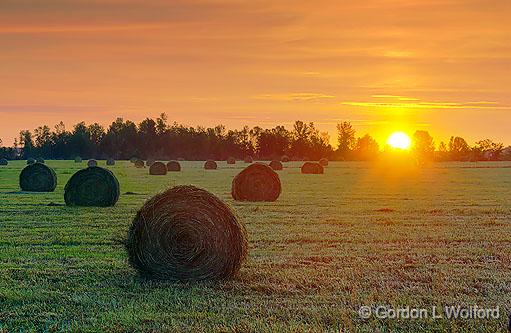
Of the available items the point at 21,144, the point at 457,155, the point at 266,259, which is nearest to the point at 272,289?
the point at 266,259

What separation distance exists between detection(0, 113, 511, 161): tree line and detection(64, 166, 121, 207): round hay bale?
312 feet

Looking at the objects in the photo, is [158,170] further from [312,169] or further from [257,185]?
[257,185]

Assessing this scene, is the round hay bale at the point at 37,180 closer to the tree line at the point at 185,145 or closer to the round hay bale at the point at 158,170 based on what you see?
the round hay bale at the point at 158,170

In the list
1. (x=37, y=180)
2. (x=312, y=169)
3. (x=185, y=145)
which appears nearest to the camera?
(x=37, y=180)

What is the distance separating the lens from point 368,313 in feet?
29.7

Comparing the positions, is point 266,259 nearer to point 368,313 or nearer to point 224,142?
point 368,313

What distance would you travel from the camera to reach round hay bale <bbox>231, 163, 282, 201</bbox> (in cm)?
2775

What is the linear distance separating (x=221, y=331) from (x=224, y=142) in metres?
121

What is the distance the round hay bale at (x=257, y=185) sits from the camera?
2775cm

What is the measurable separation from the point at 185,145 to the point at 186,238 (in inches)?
4637

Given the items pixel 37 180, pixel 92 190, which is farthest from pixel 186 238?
pixel 37 180

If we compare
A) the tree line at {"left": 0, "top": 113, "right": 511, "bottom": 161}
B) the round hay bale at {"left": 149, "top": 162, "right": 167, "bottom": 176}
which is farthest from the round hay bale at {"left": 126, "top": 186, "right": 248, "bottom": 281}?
the tree line at {"left": 0, "top": 113, "right": 511, "bottom": 161}

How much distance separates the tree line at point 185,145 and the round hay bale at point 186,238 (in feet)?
355

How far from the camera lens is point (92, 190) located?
25.4 meters
